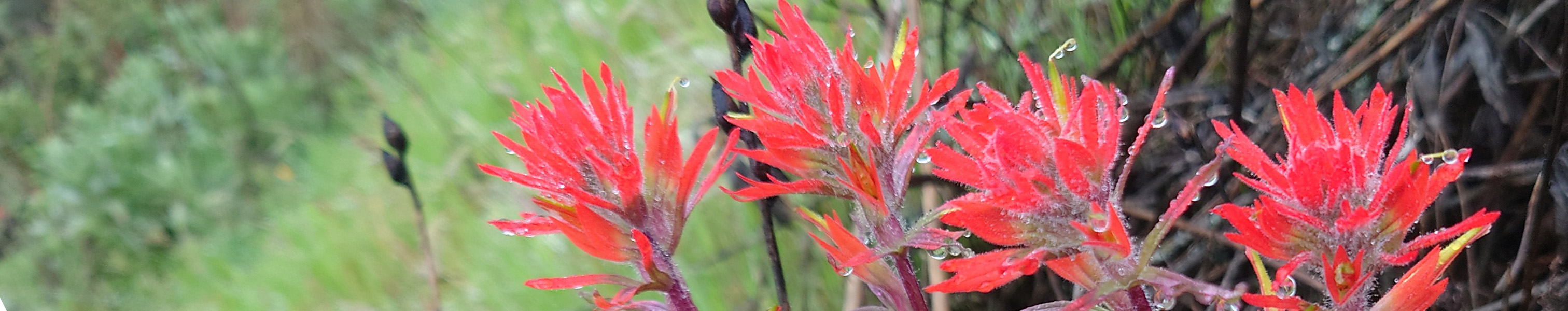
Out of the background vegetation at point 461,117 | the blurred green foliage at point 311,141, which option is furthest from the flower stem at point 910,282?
the blurred green foliage at point 311,141

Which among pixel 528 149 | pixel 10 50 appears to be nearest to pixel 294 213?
pixel 10 50

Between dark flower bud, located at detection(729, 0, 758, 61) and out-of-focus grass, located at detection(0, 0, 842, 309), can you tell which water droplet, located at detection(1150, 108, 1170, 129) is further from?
out-of-focus grass, located at detection(0, 0, 842, 309)

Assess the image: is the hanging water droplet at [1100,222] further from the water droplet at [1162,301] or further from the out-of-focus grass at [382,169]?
the out-of-focus grass at [382,169]

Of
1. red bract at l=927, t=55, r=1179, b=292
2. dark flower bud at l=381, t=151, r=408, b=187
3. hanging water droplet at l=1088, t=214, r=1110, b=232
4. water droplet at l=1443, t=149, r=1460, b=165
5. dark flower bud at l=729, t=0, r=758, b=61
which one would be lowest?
water droplet at l=1443, t=149, r=1460, b=165

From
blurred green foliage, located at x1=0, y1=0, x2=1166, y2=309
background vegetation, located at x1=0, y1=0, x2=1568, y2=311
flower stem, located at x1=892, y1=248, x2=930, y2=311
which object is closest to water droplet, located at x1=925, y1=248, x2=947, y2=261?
flower stem, located at x1=892, y1=248, x2=930, y2=311

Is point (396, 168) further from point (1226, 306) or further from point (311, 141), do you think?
point (311, 141)

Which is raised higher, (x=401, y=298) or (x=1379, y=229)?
(x=401, y=298)

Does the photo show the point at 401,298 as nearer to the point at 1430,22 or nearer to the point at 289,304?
the point at 289,304

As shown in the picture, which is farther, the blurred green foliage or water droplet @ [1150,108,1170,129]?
the blurred green foliage
